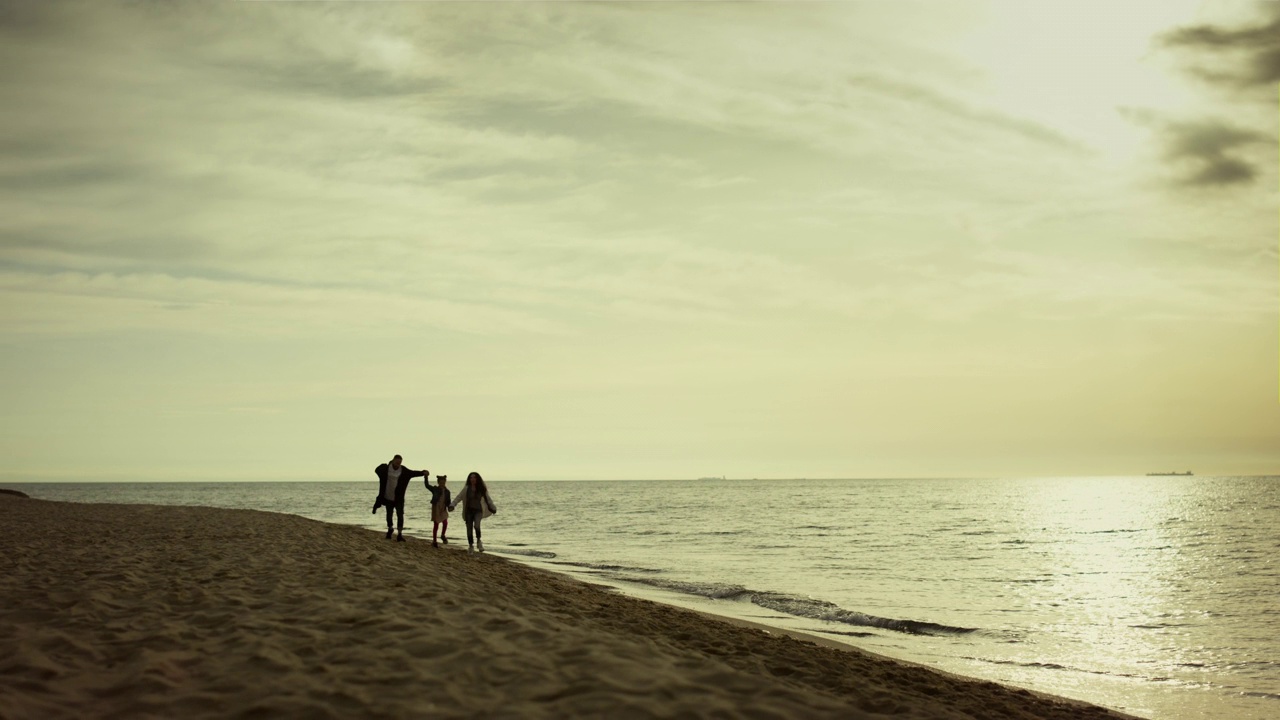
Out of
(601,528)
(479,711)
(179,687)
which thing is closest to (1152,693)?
(479,711)

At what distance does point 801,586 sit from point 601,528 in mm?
27300

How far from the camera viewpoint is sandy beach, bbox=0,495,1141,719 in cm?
616

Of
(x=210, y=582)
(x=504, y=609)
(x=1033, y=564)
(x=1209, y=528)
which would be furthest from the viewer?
(x=1209, y=528)

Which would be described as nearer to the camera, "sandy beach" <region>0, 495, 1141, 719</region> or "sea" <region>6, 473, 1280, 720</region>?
"sandy beach" <region>0, 495, 1141, 719</region>

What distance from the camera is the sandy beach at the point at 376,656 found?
6.16 m

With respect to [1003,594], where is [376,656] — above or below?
above

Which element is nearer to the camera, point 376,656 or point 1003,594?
point 376,656

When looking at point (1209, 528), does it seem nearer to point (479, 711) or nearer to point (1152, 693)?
point (1152, 693)

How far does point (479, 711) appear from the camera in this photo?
19.5 ft

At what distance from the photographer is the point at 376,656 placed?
23.6 ft

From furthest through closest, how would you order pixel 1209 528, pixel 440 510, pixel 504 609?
pixel 1209 528 < pixel 440 510 < pixel 504 609

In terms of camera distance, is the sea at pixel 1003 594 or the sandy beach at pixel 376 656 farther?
the sea at pixel 1003 594

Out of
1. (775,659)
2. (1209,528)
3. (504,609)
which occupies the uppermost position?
(504,609)

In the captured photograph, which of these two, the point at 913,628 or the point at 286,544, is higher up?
the point at 286,544
